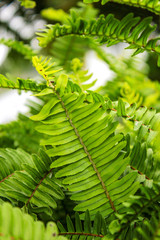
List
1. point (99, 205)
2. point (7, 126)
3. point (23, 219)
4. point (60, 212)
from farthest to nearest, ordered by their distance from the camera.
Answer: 1. point (7, 126)
2. point (60, 212)
3. point (99, 205)
4. point (23, 219)

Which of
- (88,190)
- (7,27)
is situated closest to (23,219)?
(88,190)

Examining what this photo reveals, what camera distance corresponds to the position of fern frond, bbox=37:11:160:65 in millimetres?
410

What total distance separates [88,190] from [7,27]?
3.92 feet

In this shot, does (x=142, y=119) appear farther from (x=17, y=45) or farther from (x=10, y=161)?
(x=17, y=45)

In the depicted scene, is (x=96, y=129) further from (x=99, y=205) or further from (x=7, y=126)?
(x=7, y=126)

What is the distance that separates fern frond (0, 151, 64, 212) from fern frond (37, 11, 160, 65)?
0.26m

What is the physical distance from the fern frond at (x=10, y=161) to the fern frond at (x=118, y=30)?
0.91 ft

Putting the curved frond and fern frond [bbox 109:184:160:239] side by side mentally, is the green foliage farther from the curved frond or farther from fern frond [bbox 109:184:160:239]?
the curved frond

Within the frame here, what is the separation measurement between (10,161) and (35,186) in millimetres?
91

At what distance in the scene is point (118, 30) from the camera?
43 cm

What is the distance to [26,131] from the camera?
0.69 metres

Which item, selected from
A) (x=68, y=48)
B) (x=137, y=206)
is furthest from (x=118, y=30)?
(x=68, y=48)

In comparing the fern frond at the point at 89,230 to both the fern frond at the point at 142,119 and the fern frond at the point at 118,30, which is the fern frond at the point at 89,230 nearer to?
the fern frond at the point at 142,119

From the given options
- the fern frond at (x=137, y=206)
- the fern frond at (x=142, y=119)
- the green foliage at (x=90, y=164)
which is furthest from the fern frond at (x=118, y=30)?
the fern frond at (x=137, y=206)
